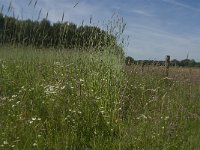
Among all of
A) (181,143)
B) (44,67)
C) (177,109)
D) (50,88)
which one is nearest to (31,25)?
(44,67)

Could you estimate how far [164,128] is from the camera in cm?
493

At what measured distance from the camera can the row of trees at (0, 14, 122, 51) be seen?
6.32 metres

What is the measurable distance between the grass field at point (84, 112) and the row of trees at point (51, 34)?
24cm

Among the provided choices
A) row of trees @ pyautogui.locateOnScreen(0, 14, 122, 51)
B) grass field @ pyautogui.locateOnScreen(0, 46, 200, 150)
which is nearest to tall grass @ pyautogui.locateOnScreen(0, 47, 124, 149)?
grass field @ pyautogui.locateOnScreen(0, 46, 200, 150)

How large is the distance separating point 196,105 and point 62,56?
3166 millimetres

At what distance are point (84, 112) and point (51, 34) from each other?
105 inches

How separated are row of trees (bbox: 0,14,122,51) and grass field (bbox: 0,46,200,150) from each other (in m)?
0.24

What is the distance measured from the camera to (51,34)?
7.16 metres

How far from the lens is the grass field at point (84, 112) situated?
4.39 m

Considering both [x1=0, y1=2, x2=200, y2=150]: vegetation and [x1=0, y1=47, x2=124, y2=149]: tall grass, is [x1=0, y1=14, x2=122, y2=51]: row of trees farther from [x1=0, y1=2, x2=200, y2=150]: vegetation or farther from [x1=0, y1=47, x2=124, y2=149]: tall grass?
[x1=0, y1=47, x2=124, y2=149]: tall grass

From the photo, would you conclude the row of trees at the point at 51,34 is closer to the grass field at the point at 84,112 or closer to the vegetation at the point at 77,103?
the vegetation at the point at 77,103

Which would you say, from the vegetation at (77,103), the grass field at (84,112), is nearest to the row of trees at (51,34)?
the vegetation at (77,103)

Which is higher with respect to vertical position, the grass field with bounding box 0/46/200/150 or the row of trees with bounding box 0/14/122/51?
the row of trees with bounding box 0/14/122/51

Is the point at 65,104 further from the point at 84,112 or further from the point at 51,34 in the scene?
the point at 51,34
